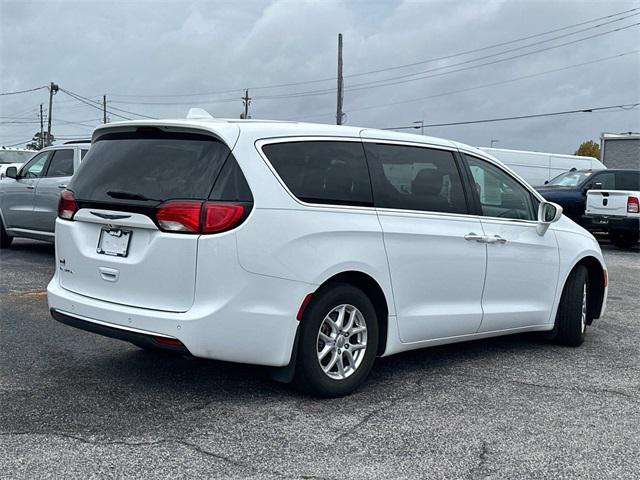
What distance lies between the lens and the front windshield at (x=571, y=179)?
18.6m

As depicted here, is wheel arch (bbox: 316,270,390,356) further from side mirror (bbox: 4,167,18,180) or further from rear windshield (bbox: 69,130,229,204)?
side mirror (bbox: 4,167,18,180)

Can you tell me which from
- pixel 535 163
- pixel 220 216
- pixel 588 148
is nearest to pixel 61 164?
pixel 220 216

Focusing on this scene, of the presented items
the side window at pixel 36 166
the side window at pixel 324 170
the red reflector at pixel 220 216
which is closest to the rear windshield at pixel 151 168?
the red reflector at pixel 220 216

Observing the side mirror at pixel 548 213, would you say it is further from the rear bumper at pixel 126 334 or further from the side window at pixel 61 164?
the side window at pixel 61 164

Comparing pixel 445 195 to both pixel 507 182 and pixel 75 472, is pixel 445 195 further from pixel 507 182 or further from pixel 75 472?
pixel 75 472

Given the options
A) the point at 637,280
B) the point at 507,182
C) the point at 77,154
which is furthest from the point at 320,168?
the point at 637,280

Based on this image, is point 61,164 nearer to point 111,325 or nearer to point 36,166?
point 36,166

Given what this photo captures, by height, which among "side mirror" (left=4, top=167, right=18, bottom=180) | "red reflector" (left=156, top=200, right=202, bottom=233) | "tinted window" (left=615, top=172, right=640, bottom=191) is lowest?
"red reflector" (left=156, top=200, right=202, bottom=233)

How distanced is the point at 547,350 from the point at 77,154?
7.61 m

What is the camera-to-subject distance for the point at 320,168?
16.3 ft

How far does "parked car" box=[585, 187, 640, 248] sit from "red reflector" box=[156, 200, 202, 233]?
14.1m

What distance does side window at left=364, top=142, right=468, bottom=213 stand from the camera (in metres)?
5.28

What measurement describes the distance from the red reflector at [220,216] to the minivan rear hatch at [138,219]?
0.08m

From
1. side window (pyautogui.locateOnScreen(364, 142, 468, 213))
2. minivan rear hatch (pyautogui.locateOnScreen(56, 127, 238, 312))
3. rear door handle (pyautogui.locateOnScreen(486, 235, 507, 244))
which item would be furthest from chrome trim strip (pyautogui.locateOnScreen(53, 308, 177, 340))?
rear door handle (pyautogui.locateOnScreen(486, 235, 507, 244))
